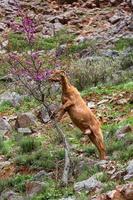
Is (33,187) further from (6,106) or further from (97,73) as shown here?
(97,73)

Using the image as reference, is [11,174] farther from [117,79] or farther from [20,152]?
[117,79]

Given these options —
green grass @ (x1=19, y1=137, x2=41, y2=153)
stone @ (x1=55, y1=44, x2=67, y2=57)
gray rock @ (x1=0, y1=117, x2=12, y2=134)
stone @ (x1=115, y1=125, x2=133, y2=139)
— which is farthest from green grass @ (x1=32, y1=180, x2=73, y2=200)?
stone @ (x1=55, y1=44, x2=67, y2=57)

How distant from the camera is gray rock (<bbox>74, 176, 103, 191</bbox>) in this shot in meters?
8.89

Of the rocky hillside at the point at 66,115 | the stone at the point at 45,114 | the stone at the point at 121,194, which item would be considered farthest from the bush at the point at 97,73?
the stone at the point at 121,194

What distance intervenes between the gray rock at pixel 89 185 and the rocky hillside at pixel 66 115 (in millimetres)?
13

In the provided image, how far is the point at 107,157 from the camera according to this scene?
34.5 feet

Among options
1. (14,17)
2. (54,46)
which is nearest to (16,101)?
(54,46)

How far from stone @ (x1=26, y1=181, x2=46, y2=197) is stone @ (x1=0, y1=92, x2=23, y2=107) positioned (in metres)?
6.40

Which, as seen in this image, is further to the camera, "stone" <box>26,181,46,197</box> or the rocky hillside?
"stone" <box>26,181,46,197</box>

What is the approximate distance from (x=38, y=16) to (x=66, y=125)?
1343cm

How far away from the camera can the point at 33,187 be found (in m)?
10.0

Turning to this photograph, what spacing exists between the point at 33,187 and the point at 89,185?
4.12 feet

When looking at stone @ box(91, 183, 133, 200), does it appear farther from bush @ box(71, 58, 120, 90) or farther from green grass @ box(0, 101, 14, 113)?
bush @ box(71, 58, 120, 90)

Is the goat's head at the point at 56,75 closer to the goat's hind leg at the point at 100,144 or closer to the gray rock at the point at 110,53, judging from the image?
the goat's hind leg at the point at 100,144
